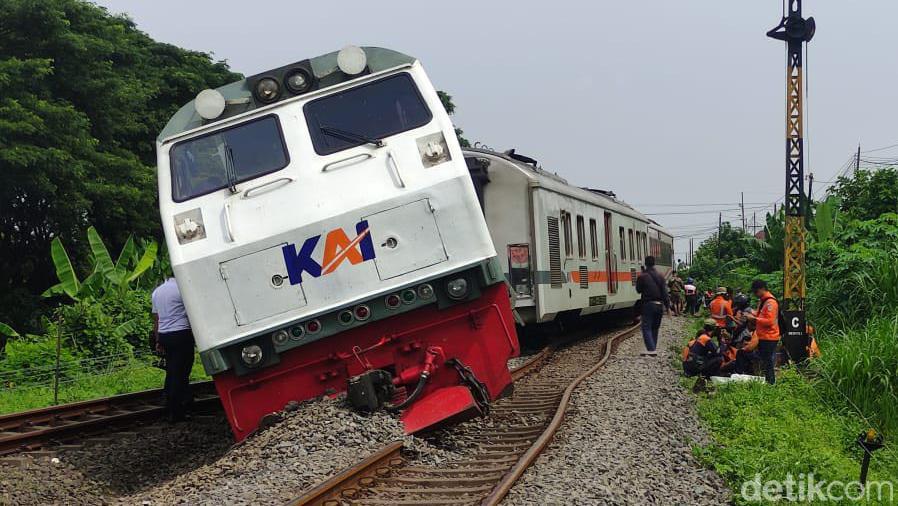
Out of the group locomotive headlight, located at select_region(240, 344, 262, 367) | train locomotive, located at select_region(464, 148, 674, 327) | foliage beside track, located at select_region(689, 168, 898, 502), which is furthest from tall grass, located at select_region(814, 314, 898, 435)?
locomotive headlight, located at select_region(240, 344, 262, 367)

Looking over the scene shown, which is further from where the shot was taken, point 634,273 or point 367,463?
point 634,273

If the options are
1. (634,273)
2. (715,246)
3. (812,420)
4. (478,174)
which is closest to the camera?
(812,420)

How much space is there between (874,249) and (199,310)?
1193 centimetres

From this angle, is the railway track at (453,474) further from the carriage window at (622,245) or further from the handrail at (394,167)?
the carriage window at (622,245)

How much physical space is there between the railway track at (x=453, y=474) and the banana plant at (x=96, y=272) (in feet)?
37.5

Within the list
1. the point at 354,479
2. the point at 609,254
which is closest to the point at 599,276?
the point at 609,254

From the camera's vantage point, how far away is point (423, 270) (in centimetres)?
680

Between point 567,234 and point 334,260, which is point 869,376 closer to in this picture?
point 567,234

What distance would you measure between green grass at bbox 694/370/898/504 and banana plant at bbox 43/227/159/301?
39.4 feet

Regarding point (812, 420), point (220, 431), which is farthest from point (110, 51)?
point (812, 420)

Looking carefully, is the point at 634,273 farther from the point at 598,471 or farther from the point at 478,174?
the point at 598,471

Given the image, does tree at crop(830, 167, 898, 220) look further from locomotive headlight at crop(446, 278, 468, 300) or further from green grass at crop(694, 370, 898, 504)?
locomotive headlight at crop(446, 278, 468, 300)

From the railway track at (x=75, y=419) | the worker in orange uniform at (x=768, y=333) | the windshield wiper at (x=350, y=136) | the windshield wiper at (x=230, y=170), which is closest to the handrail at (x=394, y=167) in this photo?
the windshield wiper at (x=350, y=136)

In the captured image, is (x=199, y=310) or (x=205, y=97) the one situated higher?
(x=205, y=97)
